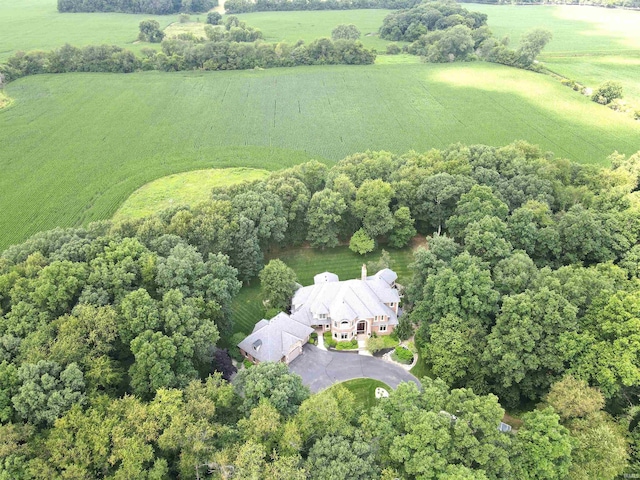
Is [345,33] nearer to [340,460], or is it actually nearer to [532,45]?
[532,45]

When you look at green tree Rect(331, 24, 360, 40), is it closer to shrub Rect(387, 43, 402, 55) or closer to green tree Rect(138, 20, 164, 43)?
shrub Rect(387, 43, 402, 55)

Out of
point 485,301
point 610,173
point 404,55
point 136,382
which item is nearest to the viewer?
point 136,382

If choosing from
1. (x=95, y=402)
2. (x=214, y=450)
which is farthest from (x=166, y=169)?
(x=214, y=450)

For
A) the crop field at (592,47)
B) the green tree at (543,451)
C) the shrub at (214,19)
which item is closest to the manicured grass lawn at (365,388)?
the green tree at (543,451)

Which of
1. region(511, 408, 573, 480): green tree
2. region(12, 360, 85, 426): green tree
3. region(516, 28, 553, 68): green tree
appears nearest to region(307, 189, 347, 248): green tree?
region(12, 360, 85, 426): green tree

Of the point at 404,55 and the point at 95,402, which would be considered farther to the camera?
the point at 404,55

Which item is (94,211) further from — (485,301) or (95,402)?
(485,301)

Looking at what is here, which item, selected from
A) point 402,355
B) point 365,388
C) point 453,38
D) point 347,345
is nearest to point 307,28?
point 453,38

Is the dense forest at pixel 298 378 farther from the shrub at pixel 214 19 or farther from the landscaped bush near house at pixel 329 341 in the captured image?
the shrub at pixel 214 19
